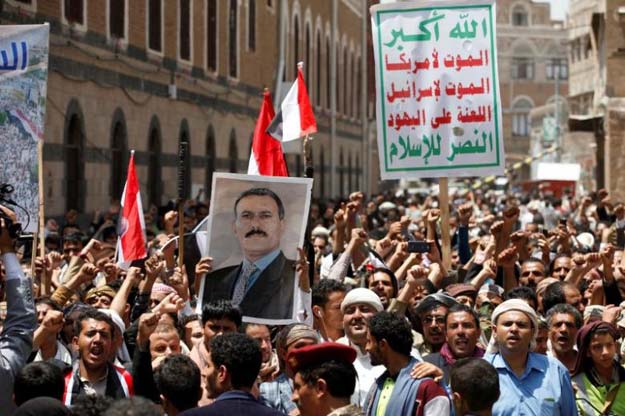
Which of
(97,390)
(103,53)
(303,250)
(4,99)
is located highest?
(103,53)

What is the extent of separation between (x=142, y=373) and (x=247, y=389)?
1140 mm

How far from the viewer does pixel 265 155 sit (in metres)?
12.0

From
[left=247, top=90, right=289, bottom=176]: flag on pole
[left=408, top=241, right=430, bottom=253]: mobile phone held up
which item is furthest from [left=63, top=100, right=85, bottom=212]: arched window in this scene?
[left=408, top=241, right=430, bottom=253]: mobile phone held up

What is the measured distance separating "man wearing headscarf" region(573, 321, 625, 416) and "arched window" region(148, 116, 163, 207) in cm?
2189

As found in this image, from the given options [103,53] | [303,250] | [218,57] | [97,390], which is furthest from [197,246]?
[218,57]

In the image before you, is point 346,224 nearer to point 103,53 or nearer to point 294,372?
point 294,372

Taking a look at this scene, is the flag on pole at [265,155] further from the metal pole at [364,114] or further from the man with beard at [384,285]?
the metal pole at [364,114]

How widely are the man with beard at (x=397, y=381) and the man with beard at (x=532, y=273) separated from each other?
4382mm

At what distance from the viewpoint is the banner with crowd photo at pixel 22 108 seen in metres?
9.78

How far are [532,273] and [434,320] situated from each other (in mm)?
3524

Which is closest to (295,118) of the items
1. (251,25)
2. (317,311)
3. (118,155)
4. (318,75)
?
(317,311)

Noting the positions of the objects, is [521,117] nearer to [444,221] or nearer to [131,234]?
[131,234]

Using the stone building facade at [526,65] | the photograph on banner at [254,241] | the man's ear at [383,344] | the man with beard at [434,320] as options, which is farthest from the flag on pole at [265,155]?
the stone building facade at [526,65]

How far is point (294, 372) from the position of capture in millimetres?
6371
